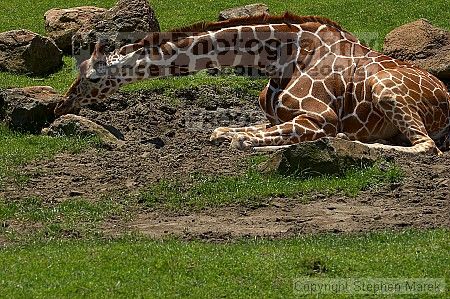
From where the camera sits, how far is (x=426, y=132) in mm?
13391

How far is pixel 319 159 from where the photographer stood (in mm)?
11836

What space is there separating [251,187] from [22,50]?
8198 mm

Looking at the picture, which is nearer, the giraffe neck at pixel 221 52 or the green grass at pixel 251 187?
the green grass at pixel 251 187

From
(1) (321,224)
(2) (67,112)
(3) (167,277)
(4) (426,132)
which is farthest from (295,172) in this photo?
(2) (67,112)

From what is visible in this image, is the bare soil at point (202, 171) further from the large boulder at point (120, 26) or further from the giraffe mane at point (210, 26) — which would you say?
the large boulder at point (120, 26)

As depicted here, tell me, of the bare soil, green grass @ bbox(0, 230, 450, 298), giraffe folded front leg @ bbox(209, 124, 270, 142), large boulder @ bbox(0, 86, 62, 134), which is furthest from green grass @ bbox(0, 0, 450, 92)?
green grass @ bbox(0, 230, 450, 298)

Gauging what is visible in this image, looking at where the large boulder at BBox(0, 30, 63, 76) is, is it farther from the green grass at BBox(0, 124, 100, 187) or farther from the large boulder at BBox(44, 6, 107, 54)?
the green grass at BBox(0, 124, 100, 187)

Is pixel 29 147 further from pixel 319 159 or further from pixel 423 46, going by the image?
pixel 423 46

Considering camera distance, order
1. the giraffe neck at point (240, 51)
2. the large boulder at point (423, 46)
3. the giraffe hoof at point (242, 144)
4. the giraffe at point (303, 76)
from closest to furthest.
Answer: the giraffe hoof at point (242, 144) → the giraffe at point (303, 76) → the giraffe neck at point (240, 51) → the large boulder at point (423, 46)

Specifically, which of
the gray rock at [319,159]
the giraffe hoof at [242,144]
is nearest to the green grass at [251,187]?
the gray rock at [319,159]

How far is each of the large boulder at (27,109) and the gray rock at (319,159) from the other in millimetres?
4449

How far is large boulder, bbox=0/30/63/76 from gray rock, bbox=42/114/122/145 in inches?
167

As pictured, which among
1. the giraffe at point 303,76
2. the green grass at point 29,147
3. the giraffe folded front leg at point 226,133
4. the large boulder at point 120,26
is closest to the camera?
the green grass at point 29,147

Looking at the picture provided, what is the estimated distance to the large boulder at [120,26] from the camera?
728 inches
